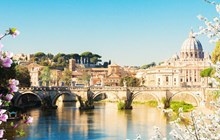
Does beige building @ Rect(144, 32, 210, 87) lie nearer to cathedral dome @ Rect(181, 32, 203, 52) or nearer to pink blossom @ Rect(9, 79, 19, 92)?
cathedral dome @ Rect(181, 32, 203, 52)

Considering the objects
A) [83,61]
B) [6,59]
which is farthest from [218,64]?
[83,61]

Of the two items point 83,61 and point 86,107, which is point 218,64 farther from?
point 83,61

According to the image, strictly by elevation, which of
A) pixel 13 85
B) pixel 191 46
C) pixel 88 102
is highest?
pixel 191 46

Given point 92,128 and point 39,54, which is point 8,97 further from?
point 39,54

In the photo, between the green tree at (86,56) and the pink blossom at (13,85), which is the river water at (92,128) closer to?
the pink blossom at (13,85)

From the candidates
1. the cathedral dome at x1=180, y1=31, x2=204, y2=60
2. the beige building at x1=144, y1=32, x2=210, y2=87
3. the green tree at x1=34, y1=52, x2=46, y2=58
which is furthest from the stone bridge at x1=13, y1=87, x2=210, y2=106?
the green tree at x1=34, y1=52, x2=46, y2=58

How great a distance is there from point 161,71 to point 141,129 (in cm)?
5654

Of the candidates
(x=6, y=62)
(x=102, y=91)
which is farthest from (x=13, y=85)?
(x=102, y=91)

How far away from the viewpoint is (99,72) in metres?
115

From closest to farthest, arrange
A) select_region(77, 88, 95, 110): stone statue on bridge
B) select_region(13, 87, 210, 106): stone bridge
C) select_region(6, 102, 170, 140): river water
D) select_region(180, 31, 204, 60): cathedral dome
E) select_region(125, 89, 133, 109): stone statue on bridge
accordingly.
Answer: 1. select_region(6, 102, 170, 140): river water
2. select_region(77, 88, 95, 110): stone statue on bridge
3. select_region(125, 89, 133, 109): stone statue on bridge
4. select_region(13, 87, 210, 106): stone bridge
5. select_region(180, 31, 204, 60): cathedral dome

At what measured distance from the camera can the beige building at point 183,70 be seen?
85.4 meters

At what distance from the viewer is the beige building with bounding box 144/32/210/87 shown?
85375 millimetres

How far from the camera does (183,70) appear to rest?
3755 inches

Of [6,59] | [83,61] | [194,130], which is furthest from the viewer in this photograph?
[83,61]
